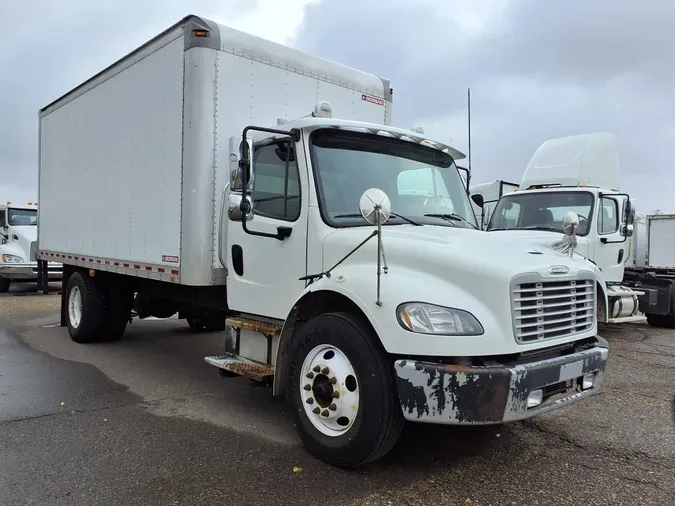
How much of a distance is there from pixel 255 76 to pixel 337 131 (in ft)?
5.29

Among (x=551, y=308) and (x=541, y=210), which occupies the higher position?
(x=541, y=210)

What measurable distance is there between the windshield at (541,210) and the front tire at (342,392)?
235 inches

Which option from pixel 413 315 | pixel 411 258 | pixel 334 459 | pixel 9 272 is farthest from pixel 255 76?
pixel 9 272

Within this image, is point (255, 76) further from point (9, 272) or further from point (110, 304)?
point (9, 272)

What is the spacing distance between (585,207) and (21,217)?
49.5ft

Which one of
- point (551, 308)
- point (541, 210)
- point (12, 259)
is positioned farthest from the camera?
point (12, 259)

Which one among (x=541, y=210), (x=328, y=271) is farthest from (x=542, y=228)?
(x=328, y=271)

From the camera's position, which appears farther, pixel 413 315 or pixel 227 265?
pixel 227 265

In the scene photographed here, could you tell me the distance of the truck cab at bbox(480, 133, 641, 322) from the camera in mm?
8789

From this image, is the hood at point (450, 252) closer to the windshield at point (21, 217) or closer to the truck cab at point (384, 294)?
the truck cab at point (384, 294)

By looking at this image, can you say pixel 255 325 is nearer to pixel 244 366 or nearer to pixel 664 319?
pixel 244 366

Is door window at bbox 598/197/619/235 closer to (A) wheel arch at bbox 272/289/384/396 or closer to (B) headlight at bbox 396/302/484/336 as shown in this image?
(A) wheel arch at bbox 272/289/384/396

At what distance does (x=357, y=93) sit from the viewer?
6.48 metres

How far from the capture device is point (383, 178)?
454 centimetres
